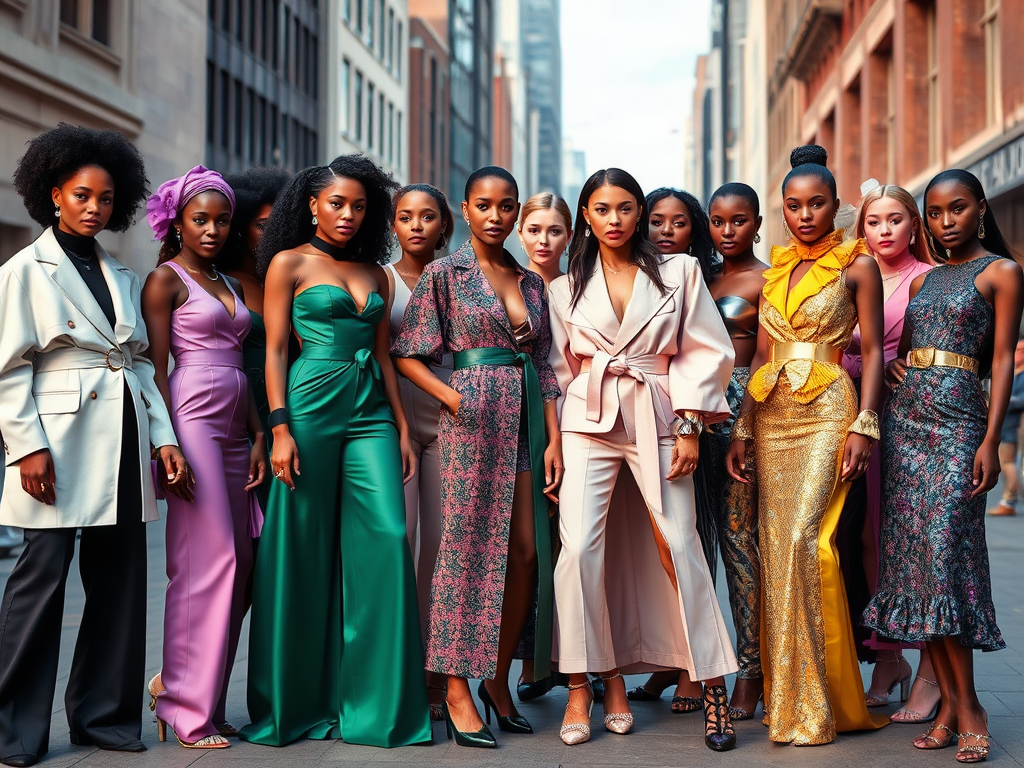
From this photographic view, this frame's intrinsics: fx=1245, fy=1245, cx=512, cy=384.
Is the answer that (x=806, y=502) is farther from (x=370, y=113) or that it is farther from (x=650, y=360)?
(x=370, y=113)

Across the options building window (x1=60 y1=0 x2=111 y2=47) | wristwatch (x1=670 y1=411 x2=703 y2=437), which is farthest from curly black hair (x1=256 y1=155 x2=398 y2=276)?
building window (x1=60 y1=0 x2=111 y2=47)

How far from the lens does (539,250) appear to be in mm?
6312

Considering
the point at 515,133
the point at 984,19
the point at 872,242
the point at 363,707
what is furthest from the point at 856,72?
the point at 515,133

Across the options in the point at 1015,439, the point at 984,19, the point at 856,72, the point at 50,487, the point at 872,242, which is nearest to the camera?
the point at 50,487

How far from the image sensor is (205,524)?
5.19m

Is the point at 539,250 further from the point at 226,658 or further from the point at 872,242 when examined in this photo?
the point at 226,658

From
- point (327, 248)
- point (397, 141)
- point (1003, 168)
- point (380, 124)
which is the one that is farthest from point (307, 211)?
point (397, 141)

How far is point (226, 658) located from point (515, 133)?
441 ft

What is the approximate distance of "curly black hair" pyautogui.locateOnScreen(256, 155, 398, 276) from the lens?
217 inches

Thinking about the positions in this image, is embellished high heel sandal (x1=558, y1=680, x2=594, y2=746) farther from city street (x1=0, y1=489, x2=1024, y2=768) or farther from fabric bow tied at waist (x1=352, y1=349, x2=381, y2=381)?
fabric bow tied at waist (x1=352, y1=349, x2=381, y2=381)

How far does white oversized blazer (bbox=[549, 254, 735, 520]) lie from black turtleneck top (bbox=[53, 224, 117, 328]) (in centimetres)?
194

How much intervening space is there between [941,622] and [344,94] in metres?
44.4

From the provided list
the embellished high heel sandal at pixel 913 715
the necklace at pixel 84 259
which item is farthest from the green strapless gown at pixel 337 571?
the embellished high heel sandal at pixel 913 715

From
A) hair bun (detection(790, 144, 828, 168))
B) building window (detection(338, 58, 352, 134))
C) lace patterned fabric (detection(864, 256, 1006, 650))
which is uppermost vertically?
building window (detection(338, 58, 352, 134))
